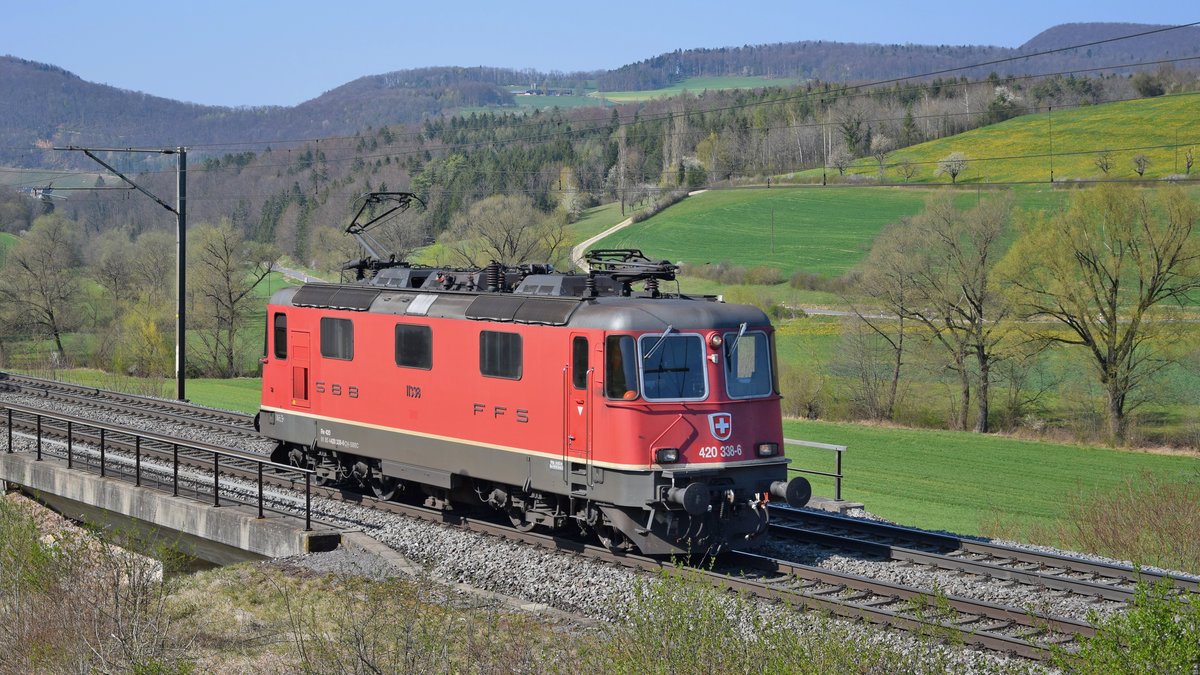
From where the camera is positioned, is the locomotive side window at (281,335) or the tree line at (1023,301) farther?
the tree line at (1023,301)

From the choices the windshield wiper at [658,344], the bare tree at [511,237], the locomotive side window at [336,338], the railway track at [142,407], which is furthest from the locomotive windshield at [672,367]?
the bare tree at [511,237]

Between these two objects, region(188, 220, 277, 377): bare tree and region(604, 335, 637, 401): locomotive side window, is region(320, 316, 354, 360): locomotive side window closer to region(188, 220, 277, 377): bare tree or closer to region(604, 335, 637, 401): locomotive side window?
region(604, 335, 637, 401): locomotive side window

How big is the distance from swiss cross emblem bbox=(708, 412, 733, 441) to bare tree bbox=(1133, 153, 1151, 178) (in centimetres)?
6368

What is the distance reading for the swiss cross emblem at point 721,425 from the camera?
15.1m

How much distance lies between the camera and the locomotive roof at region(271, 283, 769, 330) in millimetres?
15133

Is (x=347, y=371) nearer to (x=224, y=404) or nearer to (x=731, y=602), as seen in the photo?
(x=731, y=602)

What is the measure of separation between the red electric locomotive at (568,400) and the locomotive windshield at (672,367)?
0.02 m

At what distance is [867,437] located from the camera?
41562 mm

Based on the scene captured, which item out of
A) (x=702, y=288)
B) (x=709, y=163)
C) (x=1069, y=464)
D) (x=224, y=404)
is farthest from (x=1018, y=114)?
(x=224, y=404)

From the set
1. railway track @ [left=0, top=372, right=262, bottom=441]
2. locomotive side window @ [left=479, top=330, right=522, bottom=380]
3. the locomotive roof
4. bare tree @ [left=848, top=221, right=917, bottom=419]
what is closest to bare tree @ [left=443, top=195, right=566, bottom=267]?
bare tree @ [left=848, top=221, right=917, bottom=419]

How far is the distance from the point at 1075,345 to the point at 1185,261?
15.6 ft

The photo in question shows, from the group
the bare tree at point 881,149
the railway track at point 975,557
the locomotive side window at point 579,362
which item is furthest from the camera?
the bare tree at point 881,149

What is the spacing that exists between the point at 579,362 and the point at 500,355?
176cm

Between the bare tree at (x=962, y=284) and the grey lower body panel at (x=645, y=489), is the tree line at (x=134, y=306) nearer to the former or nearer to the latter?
the bare tree at (x=962, y=284)
